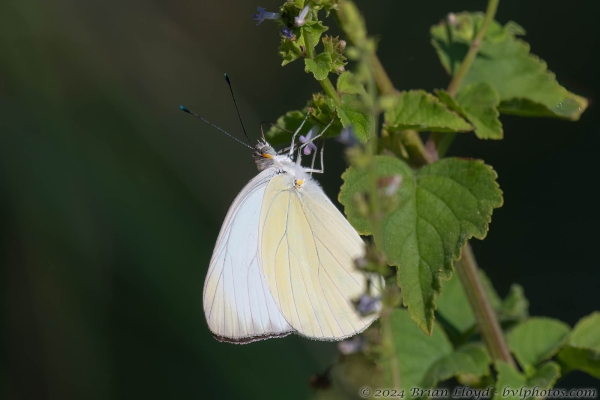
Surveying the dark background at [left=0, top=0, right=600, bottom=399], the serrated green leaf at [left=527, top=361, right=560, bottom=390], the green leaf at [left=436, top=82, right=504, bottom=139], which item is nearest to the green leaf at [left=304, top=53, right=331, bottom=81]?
the green leaf at [left=436, top=82, right=504, bottom=139]

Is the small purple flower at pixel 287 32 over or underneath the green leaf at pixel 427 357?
over

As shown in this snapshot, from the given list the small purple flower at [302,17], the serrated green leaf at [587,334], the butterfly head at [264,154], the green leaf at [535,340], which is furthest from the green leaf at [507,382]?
the small purple flower at [302,17]

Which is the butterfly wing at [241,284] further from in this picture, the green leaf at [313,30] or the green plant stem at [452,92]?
the green leaf at [313,30]

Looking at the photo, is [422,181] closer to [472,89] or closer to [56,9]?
[472,89]

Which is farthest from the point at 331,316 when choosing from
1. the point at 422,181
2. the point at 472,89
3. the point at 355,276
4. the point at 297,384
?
the point at 297,384

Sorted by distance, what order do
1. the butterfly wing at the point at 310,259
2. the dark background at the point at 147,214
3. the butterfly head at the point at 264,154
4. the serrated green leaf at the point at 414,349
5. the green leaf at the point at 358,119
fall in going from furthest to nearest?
the dark background at the point at 147,214 < the butterfly head at the point at 264,154 < the butterfly wing at the point at 310,259 < the serrated green leaf at the point at 414,349 < the green leaf at the point at 358,119

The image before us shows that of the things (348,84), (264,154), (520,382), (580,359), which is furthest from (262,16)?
(580,359)

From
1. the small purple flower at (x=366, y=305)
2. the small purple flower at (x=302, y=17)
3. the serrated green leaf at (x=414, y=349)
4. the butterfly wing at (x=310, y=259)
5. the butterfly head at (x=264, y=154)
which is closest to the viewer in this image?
the small purple flower at (x=366, y=305)

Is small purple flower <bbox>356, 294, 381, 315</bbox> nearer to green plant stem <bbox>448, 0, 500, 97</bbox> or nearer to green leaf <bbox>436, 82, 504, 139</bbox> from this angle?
green leaf <bbox>436, 82, 504, 139</bbox>
